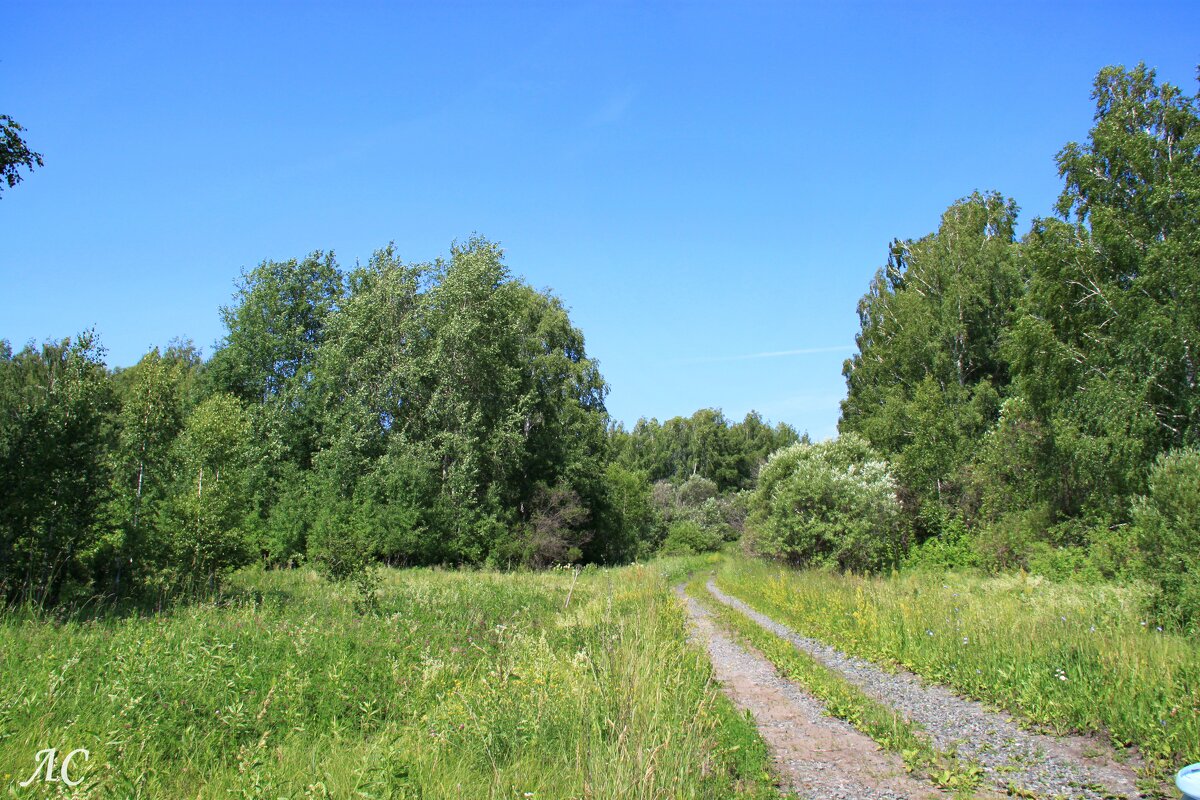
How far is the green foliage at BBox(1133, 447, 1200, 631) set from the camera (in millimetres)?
10562

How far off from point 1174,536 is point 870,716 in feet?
25.8

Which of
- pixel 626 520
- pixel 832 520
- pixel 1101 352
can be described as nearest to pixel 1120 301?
pixel 1101 352

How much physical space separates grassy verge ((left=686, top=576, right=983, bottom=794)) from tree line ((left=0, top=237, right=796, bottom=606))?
963cm

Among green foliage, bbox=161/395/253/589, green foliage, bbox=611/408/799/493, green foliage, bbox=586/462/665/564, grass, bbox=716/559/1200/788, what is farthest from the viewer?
green foliage, bbox=611/408/799/493

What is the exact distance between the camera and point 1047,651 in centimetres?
912

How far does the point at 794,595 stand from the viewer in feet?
63.5

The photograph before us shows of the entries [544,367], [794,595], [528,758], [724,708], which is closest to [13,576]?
[528,758]

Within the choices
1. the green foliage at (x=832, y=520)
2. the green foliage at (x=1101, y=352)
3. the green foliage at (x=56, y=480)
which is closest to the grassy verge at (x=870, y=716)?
the green foliage at (x=1101, y=352)

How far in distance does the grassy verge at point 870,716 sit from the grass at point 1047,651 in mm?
1373

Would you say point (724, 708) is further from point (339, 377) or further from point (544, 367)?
point (544, 367)

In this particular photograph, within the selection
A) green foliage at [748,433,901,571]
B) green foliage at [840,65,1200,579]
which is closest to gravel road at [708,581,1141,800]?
green foliage at [840,65,1200,579]

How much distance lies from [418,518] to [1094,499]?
27.6 m

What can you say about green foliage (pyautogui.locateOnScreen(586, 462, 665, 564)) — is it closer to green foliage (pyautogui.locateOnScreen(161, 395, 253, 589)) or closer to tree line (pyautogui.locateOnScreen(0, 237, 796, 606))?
tree line (pyautogui.locateOnScreen(0, 237, 796, 606))

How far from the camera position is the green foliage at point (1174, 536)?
10562 mm
